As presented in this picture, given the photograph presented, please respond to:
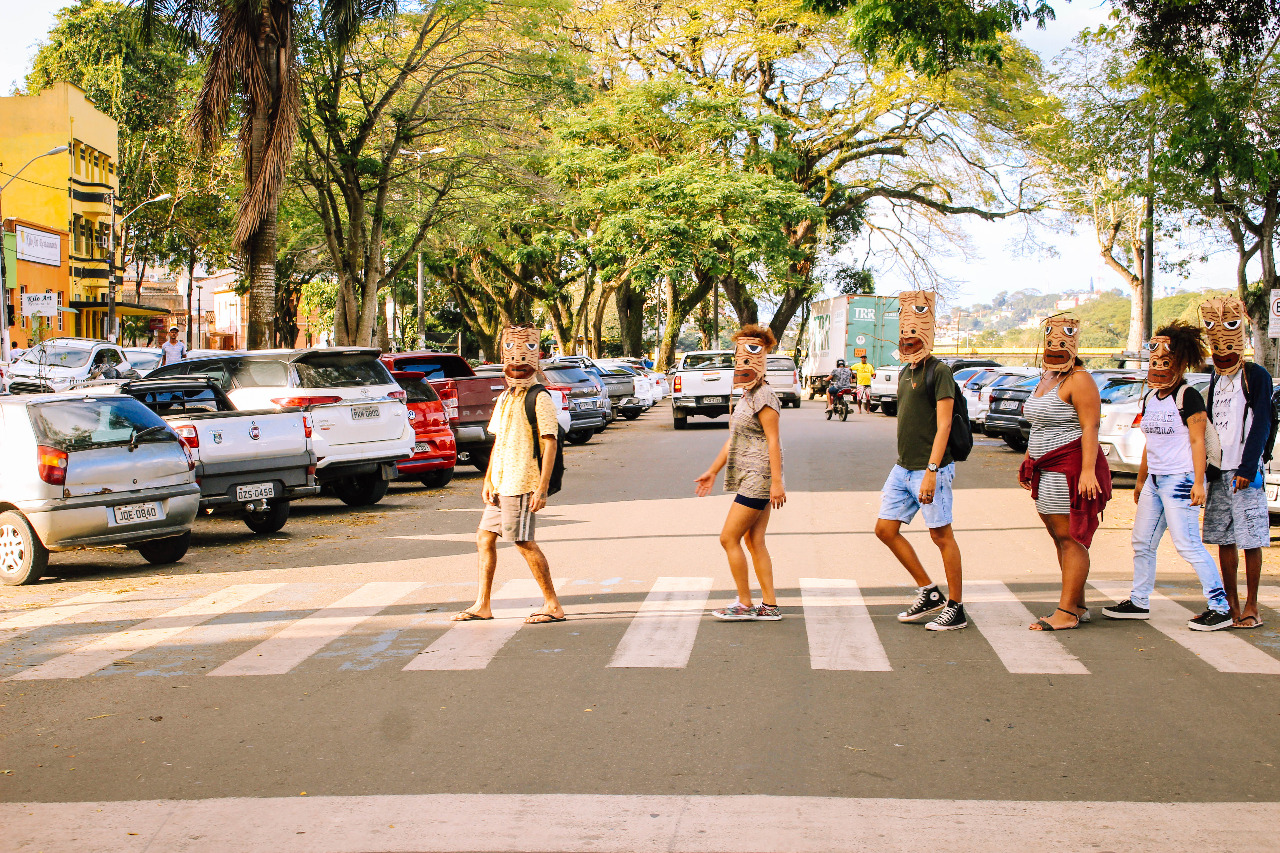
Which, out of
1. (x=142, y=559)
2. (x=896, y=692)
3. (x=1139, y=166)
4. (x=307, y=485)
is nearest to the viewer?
(x=896, y=692)

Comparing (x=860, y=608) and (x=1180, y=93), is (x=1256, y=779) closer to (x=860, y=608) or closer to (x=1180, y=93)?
(x=860, y=608)

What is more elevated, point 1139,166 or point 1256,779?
point 1139,166

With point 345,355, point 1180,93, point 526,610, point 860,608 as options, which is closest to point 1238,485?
point 860,608

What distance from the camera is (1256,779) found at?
4.97 metres

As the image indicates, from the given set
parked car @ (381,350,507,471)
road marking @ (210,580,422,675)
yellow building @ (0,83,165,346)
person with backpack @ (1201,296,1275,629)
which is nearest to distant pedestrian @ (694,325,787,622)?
road marking @ (210,580,422,675)

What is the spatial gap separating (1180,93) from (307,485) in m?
13.4

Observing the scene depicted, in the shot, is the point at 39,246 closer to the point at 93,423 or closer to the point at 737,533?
the point at 93,423

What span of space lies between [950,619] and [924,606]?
0.33 m

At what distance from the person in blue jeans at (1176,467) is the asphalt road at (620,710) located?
1.33 feet

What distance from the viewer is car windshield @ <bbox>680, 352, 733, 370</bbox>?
30547 mm

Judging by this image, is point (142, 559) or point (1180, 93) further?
point (1180, 93)

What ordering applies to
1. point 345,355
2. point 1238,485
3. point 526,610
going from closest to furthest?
point 1238,485, point 526,610, point 345,355

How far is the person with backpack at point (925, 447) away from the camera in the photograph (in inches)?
302

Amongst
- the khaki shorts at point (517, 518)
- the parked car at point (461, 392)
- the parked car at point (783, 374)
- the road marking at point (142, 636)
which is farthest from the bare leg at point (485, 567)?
the parked car at point (783, 374)
